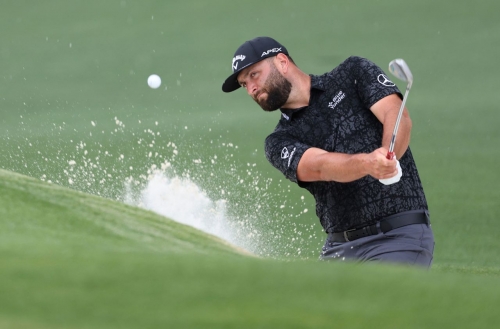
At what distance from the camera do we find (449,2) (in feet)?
26.7

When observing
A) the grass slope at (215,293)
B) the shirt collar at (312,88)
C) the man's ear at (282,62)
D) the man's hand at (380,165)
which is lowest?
the grass slope at (215,293)

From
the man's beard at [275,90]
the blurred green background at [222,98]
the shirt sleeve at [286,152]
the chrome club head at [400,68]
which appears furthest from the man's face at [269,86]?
the blurred green background at [222,98]

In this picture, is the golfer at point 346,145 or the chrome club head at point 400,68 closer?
the chrome club head at point 400,68

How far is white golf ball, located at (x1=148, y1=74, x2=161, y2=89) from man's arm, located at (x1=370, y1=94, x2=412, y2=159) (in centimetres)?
432

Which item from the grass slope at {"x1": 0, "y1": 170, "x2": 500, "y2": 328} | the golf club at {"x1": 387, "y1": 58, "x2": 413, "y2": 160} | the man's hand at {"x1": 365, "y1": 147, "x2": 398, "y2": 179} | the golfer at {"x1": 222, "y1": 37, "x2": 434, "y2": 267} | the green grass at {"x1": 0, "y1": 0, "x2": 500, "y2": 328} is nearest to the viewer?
the grass slope at {"x1": 0, "y1": 170, "x2": 500, "y2": 328}

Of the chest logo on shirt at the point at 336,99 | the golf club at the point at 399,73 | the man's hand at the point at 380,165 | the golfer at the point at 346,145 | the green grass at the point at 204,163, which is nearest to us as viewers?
the green grass at the point at 204,163

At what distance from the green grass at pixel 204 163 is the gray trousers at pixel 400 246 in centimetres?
55

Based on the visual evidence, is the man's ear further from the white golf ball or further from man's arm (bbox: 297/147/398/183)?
the white golf ball

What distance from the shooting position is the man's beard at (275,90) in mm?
3379

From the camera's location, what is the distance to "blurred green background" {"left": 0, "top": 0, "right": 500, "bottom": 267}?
218 inches

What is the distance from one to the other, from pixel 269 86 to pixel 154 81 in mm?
4077

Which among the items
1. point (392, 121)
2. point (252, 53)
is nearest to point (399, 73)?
point (392, 121)

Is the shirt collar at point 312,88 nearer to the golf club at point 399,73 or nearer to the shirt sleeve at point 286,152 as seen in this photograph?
the shirt sleeve at point 286,152

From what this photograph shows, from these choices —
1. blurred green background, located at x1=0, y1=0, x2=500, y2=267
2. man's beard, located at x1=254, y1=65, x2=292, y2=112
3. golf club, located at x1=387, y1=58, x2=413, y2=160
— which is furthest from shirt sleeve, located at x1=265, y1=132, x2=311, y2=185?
blurred green background, located at x1=0, y1=0, x2=500, y2=267
